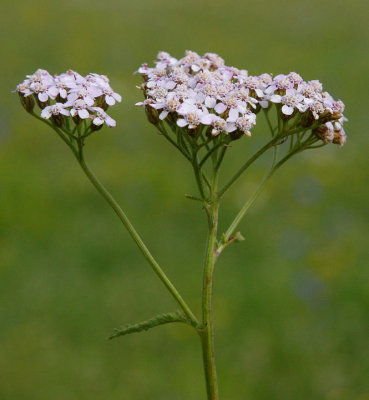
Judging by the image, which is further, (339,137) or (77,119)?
(339,137)

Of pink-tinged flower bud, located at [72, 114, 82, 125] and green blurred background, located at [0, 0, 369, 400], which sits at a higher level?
pink-tinged flower bud, located at [72, 114, 82, 125]

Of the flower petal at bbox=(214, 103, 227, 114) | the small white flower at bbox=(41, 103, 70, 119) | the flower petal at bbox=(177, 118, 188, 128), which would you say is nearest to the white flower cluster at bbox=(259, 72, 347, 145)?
the flower petal at bbox=(214, 103, 227, 114)

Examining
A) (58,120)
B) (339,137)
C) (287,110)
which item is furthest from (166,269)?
(287,110)

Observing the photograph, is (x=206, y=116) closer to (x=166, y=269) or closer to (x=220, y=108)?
(x=220, y=108)

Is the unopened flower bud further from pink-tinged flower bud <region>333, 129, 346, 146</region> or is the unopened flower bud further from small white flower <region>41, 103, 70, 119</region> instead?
pink-tinged flower bud <region>333, 129, 346, 146</region>

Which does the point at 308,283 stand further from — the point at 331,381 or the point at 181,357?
the point at 181,357
